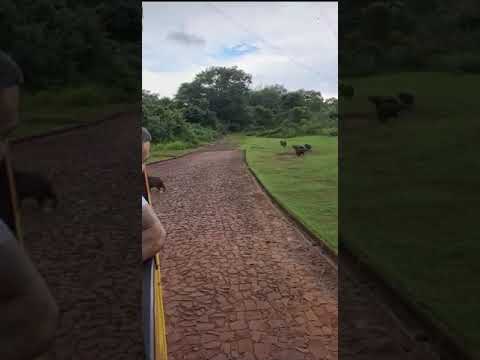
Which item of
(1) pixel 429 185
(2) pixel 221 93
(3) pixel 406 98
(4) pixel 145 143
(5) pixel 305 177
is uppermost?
(2) pixel 221 93

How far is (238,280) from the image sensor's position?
461 cm

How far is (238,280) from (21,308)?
378 cm

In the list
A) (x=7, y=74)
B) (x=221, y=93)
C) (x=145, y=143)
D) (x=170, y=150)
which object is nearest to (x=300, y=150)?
(x=170, y=150)

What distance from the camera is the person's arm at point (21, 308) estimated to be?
0.95 m

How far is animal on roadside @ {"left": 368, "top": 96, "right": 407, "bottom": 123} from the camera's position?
2.30 meters

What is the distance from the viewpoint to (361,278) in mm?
3104

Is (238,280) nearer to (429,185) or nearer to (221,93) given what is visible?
(429,185)

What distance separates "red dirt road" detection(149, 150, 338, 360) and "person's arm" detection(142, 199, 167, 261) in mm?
1681

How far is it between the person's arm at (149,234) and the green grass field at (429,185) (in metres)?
1.32

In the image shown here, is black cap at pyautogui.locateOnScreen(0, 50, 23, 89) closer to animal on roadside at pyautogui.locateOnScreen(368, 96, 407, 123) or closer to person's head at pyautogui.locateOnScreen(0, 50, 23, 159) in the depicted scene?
person's head at pyautogui.locateOnScreen(0, 50, 23, 159)

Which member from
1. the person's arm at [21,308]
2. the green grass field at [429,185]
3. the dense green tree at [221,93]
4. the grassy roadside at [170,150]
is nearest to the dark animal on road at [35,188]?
the person's arm at [21,308]

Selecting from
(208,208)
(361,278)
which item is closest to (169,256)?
(208,208)

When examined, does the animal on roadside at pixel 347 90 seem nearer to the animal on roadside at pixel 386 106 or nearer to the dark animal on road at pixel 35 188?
the animal on roadside at pixel 386 106

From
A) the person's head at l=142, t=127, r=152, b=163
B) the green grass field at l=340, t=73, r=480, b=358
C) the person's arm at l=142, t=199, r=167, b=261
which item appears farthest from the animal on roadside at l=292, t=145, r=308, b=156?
the person's arm at l=142, t=199, r=167, b=261
